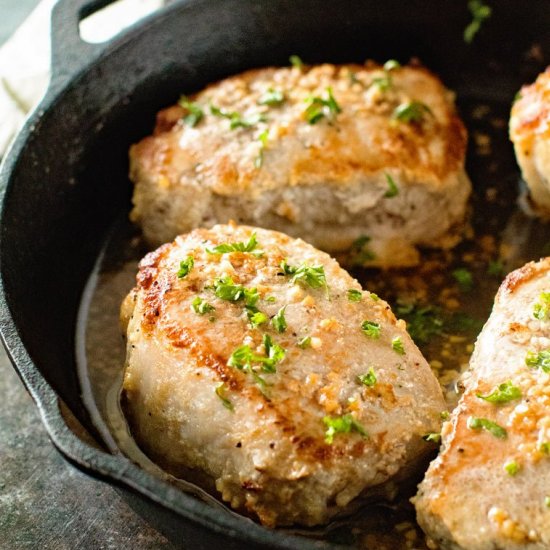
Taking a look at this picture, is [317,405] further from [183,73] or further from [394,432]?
[183,73]

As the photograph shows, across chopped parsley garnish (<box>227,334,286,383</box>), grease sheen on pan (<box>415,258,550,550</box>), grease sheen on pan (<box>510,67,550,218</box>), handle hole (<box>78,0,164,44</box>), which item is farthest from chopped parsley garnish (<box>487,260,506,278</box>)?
handle hole (<box>78,0,164,44</box>)

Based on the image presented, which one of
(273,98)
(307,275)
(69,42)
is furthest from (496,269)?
(69,42)

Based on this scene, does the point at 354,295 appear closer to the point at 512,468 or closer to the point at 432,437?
the point at 432,437

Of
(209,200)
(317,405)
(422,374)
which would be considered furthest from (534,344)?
(209,200)

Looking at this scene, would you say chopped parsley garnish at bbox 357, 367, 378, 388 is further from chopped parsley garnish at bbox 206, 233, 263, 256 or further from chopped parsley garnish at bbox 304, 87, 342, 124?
chopped parsley garnish at bbox 304, 87, 342, 124

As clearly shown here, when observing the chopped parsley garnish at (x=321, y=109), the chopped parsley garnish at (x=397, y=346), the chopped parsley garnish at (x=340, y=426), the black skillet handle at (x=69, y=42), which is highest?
the black skillet handle at (x=69, y=42)

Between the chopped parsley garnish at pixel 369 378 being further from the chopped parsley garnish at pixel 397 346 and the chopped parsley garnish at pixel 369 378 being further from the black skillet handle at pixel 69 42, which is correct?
the black skillet handle at pixel 69 42

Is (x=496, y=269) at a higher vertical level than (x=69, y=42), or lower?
lower

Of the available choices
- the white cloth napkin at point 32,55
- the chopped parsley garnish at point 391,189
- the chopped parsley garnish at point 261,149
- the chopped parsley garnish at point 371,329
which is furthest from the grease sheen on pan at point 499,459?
the white cloth napkin at point 32,55
